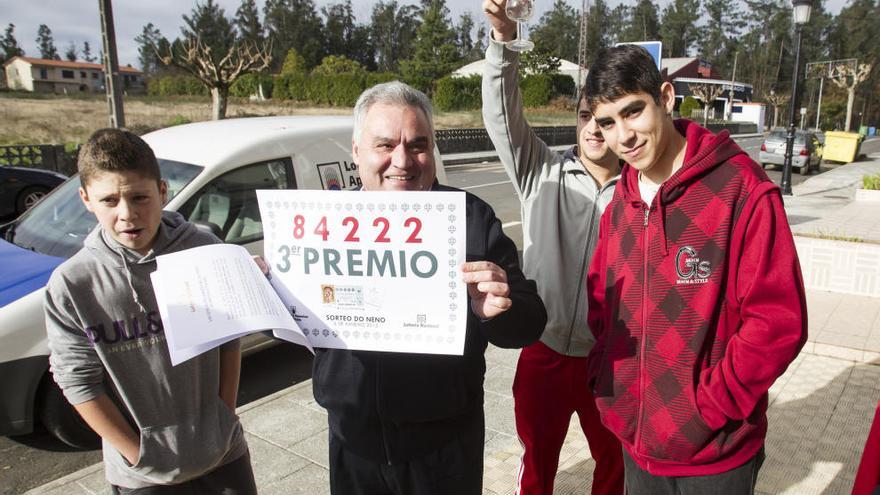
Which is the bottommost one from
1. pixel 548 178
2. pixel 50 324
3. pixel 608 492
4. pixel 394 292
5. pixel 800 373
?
pixel 800 373

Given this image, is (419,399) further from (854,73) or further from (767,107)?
(767,107)

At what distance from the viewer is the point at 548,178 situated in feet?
8.43

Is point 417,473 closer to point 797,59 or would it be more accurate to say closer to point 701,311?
point 701,311

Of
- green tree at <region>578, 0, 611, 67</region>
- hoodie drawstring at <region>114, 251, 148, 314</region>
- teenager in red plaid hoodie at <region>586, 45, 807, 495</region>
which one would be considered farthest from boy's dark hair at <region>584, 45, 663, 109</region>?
green tree at <region>578, 0, 611, 67</region>

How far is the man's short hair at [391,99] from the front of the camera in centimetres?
182

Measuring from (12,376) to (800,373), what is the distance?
539 cm

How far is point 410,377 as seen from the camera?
1854mm

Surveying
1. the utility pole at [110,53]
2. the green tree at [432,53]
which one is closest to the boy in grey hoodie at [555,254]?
the utility pole at [110,53]

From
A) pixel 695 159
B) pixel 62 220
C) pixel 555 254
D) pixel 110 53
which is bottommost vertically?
pixel 62 220

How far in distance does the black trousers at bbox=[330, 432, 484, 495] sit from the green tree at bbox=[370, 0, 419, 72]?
107905mm

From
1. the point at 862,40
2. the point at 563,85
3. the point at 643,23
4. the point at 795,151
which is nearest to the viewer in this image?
the point at 795,151

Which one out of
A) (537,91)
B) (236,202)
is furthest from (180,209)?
(537,91)

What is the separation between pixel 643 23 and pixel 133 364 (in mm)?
120666

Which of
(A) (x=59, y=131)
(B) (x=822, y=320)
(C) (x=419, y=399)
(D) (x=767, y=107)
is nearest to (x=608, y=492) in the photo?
(C) (x=419, y=399)
